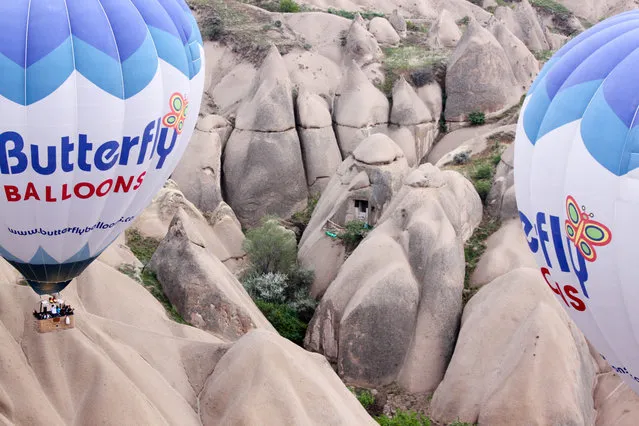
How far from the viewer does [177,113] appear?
13.5m

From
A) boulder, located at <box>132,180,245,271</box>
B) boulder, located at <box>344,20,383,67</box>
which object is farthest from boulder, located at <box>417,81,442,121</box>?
boulder, located at <box>132,180,245,271</box>

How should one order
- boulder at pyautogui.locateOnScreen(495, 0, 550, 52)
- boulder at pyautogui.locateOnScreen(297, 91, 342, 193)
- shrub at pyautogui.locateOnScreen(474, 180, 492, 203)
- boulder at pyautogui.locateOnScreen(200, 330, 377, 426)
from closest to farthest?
Answer: boulder at pyautogui.locateOnScreen(200, 330, 377, 426)
shrub at pyautogui.locateOnScreen(474, 180, 492, 203)
boulder at pyautogui.locateOnScreen(297, 91, 342, 193)
boulder at pyautogui.locateOnScreen(495, 0, 550, 52)

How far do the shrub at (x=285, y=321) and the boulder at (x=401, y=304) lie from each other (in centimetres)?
49

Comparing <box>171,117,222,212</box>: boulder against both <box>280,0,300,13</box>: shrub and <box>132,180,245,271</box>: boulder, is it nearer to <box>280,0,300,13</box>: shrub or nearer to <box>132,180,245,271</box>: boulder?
<box>132,180,245,271</box>: boulder

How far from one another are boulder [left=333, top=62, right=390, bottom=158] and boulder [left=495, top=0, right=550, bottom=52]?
11.5m

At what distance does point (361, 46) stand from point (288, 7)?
624 cm

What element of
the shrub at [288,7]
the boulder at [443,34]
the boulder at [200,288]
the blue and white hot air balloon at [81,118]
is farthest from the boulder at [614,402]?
the shrub at [288,7]

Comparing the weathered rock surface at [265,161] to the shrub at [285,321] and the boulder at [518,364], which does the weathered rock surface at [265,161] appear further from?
the boulder at [518,364]

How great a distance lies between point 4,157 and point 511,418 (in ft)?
30.5

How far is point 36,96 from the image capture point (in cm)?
1173

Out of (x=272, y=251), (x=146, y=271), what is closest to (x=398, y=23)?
(x=272, y=251)

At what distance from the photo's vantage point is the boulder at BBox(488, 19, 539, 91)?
30.7m

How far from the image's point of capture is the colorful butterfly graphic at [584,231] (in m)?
10.5

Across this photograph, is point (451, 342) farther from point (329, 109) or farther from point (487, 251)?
point (329, 109)
